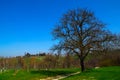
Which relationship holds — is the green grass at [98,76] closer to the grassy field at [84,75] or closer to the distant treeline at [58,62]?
the grassy field at [84,75]

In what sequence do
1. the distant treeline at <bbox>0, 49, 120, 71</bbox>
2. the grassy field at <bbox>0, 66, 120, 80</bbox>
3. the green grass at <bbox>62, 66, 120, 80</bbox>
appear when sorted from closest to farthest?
the green grass at <bbox>62, 66, 120, 80</bbox> → the grassy field at <bbox>0, 66, 120, 80</bbox> → the distant treeline at <bbox>0, 49, 120, 71</bbox>

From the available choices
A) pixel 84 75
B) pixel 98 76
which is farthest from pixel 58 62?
pixel 98 76

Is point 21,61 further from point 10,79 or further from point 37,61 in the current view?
point 10,79

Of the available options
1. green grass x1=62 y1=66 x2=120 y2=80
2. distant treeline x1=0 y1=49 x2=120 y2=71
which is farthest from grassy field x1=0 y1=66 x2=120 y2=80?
distant treeline x1=0 y1=49 x2=120 y2=71

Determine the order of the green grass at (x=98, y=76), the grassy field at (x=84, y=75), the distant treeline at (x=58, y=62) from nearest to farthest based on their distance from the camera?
the green grass at (x=98, y=76) < the grassy field at (x=84, y=75) < the distant treeline at (x=58, y=62)

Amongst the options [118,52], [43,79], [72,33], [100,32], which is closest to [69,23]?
[72,33]

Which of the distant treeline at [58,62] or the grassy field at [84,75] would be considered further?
the distant treeline at [58,62]

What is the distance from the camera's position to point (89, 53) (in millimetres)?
43188

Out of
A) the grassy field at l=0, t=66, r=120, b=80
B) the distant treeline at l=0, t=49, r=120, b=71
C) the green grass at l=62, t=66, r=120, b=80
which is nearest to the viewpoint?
the green grass at l=62, t=66, r=120, b=80

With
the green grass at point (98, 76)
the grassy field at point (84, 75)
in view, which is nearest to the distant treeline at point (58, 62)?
the grassy field at point (84, 75)

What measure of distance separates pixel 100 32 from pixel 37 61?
44449 millimetres

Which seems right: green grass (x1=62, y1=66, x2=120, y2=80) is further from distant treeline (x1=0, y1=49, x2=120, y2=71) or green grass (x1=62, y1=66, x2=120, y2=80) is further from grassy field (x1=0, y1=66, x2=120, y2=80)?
distant treeline (x1=0, y1=49, x2=120, y2=71)

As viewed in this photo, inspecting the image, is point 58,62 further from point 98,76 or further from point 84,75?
point 98,76

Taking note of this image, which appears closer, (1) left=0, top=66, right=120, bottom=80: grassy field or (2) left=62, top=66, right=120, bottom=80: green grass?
(2) left=62, top=66, right=120, bottom=80: green grass
